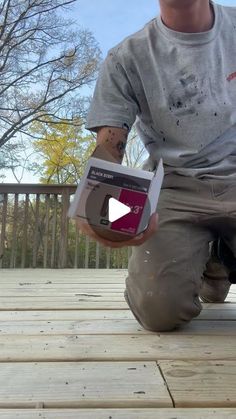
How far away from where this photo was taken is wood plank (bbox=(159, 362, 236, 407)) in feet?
2.49

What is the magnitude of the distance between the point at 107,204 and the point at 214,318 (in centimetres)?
64

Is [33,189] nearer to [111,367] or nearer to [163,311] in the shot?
[163,311]

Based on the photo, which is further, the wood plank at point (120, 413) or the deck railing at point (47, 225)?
the deck railing at point (47, 225)

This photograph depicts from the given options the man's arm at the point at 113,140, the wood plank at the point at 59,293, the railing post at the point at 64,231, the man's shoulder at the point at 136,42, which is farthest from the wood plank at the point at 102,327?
the railing post at the point at 64,231

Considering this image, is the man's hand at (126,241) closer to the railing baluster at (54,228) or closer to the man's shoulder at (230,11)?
the man's shoulder at (230,11)

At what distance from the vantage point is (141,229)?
108cm

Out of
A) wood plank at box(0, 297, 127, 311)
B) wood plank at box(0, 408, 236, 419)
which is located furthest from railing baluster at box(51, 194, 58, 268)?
wood plank at box(0, 408, 236, 419)

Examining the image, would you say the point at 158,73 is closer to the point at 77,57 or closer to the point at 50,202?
the point at 50,202

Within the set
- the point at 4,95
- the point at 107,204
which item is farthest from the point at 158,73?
the point at 4,95

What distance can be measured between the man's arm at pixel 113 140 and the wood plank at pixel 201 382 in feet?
2.02

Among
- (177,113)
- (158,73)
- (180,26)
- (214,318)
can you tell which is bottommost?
(214,318)

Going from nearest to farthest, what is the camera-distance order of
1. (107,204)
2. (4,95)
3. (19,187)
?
(107,204)
(19,187)
(4,95)
